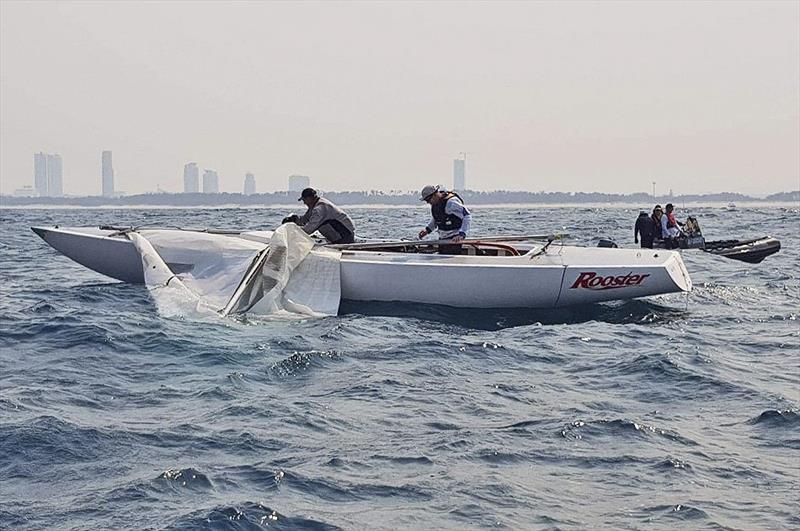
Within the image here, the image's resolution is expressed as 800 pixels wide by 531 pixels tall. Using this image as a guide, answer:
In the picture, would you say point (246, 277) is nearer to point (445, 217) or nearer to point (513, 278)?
point (445, 217)

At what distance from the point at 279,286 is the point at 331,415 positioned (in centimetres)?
511

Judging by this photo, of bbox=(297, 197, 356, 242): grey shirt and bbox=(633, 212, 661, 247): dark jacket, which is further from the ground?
bbox=(297, 197, 356, 242): grey shirt

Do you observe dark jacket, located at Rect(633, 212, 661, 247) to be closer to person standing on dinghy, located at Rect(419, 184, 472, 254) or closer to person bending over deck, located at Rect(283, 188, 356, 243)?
person standing on dinghy, located at Rect(419, 184, 472, 254)

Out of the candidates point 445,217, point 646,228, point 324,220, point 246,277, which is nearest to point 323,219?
point 324,220

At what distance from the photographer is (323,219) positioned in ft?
44.4

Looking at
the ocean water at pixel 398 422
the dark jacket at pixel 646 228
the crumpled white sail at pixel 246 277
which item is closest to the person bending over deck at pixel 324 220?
the crumpled white sail at pixel 246 277

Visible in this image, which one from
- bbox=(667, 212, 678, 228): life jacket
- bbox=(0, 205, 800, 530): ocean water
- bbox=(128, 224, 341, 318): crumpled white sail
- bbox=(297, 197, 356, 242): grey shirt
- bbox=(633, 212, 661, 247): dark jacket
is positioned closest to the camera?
bbox=(0, 205, 800, 530): ocean water

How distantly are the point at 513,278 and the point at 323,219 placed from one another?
2888 mm

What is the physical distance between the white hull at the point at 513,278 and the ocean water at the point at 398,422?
1.37 ft

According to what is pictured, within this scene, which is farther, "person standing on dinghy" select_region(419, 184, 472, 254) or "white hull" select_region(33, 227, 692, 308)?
"person standing on dinghy" select_region(419, 184, 472, 254)

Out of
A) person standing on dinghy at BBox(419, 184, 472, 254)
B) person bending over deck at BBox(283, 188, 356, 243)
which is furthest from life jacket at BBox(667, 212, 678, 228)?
person bending over deck at BBox(283, 188, 356, 243)

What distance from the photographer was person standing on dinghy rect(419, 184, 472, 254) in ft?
43.0

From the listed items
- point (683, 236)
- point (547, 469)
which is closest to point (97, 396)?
point (547, 469)

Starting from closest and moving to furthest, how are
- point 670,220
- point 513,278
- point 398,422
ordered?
point 398,422 → point 513,278 → point 670,220
